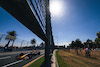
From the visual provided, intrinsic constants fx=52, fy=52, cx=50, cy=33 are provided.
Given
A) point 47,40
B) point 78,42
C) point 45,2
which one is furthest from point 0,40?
point 78,42

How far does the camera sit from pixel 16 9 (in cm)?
282

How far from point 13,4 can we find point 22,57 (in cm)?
748

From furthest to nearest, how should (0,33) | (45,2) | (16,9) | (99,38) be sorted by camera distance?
(99,38), (0,33), (45,2), (16,9)

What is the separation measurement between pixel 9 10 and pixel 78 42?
8942 centimetres

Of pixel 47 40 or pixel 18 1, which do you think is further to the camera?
pixel 47 40

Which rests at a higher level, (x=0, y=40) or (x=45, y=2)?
(x=45, y=2)

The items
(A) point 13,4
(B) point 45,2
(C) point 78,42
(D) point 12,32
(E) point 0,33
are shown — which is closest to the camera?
(A) point 13,4

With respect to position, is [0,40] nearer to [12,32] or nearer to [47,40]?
[47,40]

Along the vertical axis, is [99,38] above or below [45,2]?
below

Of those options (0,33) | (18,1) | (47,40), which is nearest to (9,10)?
(18,1)

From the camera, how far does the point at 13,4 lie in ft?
8.29

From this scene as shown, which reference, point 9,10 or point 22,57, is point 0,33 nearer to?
point 22,57

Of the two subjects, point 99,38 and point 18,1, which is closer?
point 18,1

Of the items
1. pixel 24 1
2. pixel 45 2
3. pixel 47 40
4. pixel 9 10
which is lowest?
pixel 47 40
